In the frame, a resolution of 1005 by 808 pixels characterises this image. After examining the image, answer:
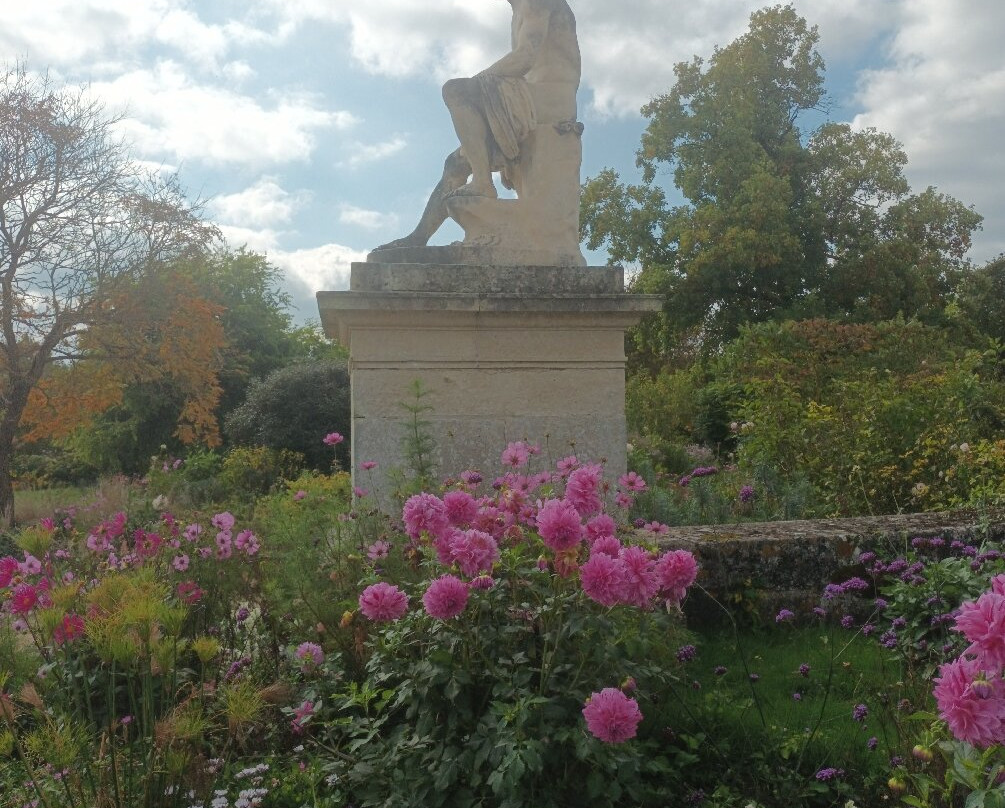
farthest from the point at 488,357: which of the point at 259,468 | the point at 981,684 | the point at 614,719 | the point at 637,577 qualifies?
the point at 259,468

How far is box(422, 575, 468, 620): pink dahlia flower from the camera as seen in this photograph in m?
2.27

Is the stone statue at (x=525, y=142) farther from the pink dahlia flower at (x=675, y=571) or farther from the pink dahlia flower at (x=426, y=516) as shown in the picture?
the pink dahlia flower at (x=675, y=571)

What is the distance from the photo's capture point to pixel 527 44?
551 centimetres

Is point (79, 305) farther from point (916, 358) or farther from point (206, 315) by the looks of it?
point (916, 358)

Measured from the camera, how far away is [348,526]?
3.88 meters

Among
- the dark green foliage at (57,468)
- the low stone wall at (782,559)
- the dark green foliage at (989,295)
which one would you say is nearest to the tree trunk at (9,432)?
the dark green foliage at (57,468)

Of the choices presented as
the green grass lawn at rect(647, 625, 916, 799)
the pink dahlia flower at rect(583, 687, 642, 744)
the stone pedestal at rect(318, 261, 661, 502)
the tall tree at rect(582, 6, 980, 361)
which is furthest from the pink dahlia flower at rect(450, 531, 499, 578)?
the tall tree at rect(582, 6, 980, 361)

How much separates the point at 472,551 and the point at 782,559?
2.28 metres

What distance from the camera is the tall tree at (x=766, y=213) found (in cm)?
2269

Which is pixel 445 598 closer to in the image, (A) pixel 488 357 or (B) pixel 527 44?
(A) pixel 488 357

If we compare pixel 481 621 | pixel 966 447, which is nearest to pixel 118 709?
pixel 481 621

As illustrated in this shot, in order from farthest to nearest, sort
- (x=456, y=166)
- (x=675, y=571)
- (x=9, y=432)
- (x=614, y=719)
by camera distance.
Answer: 1. (x=9, y=432)
2. (x=456, y=166)
3. (x=675, y=571)
4. (x=614, y=719)

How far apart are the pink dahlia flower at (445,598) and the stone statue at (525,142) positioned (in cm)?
341

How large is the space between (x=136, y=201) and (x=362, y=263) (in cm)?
1390
